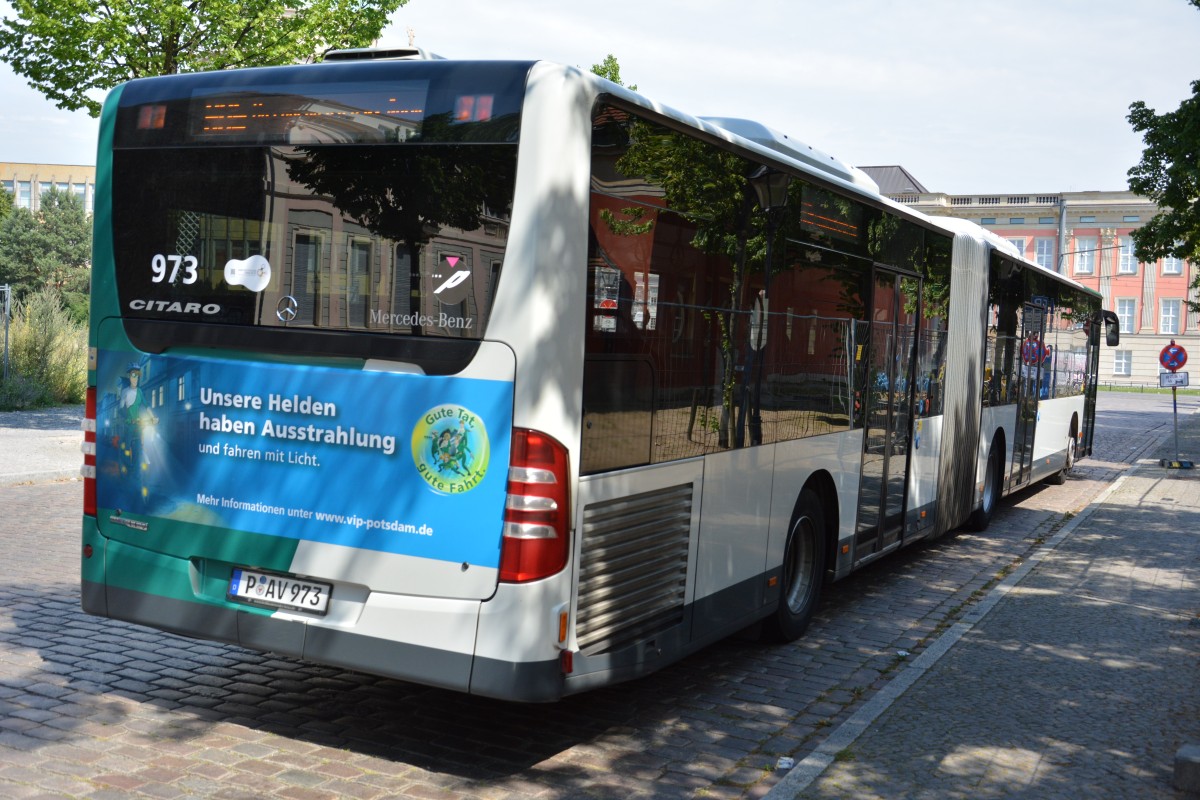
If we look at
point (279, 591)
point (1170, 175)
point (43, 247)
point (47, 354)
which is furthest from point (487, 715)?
point (43, 247)

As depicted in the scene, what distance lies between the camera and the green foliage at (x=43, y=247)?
78.7m

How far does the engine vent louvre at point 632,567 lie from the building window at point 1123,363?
9302 centimetres

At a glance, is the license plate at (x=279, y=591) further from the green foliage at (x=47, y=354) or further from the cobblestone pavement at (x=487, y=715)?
the green foliage at (x=47, y=354)

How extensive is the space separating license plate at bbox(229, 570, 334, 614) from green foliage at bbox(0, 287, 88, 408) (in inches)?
751

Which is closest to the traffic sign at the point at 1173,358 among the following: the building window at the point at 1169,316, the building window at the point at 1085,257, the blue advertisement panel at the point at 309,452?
the blue advertisement panel at the point at 309,452

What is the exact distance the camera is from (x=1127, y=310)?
9225 centimetres

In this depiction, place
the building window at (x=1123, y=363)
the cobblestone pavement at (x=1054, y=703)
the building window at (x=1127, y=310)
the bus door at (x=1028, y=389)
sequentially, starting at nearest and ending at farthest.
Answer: the cobblestone pavement at (x=1054, y=703) < the bus door at (x=1028, y=389) < the building window at (x=1123, y=363) < the building window at (x=1127, y=310)

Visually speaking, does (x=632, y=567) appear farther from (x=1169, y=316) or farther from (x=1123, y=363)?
(x=1169, y=316)

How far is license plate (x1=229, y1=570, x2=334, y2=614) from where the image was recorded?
16.6 ft

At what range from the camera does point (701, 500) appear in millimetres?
5957

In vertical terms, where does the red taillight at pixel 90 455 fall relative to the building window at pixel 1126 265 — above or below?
below

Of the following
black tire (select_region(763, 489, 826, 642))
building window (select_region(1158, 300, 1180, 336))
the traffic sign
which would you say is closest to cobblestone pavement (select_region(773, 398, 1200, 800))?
black tire (select_region(763, 489, 826, 642))

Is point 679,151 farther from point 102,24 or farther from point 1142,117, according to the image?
point 1142,117

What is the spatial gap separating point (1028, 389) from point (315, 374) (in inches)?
466
